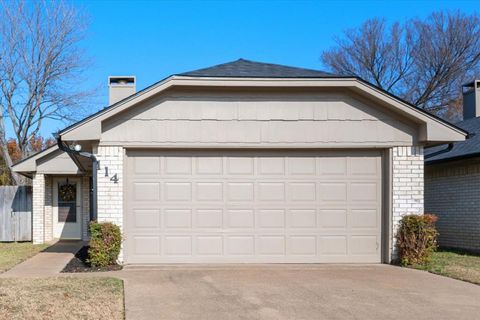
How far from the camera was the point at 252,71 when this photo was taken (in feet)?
38.1

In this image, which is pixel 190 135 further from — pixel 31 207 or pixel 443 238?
pixel 31 207

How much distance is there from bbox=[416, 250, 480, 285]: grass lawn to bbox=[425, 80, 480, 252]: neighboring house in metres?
1.05

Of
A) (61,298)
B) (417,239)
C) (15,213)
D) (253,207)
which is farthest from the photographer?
(15,213)

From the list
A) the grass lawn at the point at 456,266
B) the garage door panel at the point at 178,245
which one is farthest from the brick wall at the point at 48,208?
the grass lawn at the point at 456,266

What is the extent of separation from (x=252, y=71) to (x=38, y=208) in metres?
9.67

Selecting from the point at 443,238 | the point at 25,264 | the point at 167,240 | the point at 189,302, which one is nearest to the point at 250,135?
the point at 167,240

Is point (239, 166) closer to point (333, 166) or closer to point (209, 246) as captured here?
point (209, 246)

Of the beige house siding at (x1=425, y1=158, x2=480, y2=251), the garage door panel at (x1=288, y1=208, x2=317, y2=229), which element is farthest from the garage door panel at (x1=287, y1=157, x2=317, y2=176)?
the beige house siding at (x1=425, y1=158, x2=480, y2=251)

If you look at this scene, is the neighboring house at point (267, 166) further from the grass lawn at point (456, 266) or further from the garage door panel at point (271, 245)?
the grass lawn at point (456, 266)

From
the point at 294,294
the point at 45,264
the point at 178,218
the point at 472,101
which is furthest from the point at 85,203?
the point at 472,101

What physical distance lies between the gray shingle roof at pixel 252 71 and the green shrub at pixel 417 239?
11.6 ft

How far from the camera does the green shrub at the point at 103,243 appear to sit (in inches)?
409

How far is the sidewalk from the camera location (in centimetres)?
1009

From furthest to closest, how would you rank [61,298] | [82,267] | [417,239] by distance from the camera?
[417,239], [82,267], [61,298]
